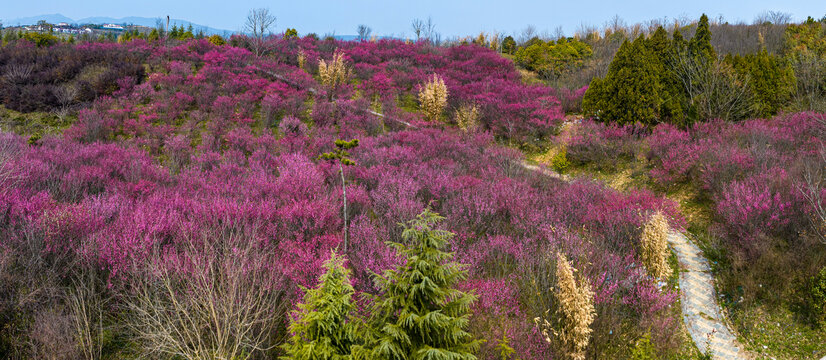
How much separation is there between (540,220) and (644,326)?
2189mm

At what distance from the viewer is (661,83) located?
36.3 feet

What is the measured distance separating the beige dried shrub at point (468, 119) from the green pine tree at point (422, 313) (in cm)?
1043

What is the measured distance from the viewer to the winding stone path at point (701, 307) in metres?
4.43

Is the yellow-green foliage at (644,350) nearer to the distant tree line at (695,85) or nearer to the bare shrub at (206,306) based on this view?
the bare shrub at (206,306)

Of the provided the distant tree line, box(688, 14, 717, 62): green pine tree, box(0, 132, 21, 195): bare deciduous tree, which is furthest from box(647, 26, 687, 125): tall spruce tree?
box(0, 132, 21, 195): bare deciduous tree

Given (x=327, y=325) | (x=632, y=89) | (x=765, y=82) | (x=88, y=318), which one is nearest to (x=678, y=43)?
(x=765, y=82)

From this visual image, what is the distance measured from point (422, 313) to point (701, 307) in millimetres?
4631

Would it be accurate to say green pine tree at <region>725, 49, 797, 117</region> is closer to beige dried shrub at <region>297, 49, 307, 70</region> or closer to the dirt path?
the dirt path

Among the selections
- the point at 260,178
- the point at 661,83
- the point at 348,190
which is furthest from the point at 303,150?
the point at 661,83

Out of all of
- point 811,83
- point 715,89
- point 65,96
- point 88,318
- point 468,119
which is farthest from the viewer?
point 65,96

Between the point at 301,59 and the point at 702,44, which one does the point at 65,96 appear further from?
the point at 702,44

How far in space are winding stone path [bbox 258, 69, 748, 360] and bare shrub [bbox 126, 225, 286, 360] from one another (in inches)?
194

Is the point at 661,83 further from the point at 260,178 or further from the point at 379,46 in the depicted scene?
the point at 379,46

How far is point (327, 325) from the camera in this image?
2.60 meters
